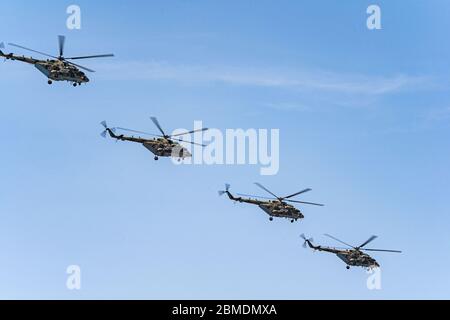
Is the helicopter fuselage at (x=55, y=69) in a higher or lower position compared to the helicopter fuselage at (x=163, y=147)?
higher

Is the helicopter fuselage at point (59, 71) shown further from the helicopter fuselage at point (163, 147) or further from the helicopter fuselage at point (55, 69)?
the helicopter fuselage at point (163, 147)

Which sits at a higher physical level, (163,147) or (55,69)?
(55,69)

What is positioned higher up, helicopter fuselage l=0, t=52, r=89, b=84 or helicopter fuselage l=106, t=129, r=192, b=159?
helicopter fuselage l=0, t=52, r=89, b=84

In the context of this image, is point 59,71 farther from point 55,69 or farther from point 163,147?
point 163,147

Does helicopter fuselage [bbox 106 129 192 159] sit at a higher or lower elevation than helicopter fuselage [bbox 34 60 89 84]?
lower

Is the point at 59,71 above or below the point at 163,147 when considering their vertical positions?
above

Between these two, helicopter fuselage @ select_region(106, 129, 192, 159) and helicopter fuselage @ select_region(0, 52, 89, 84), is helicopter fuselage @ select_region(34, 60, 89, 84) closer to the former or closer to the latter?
helicopter fuselage @ select_region(0, 52, 89, 84)

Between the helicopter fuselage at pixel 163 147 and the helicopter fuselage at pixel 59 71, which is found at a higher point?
the helicopter fuselage at pixel 59 71
